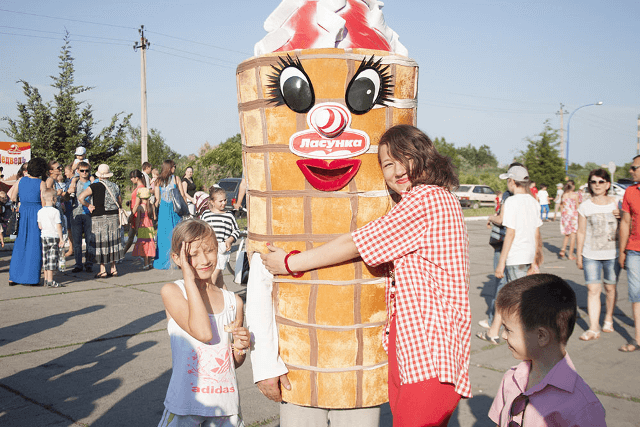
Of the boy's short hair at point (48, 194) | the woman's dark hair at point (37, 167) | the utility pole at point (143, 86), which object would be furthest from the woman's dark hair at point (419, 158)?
the utility pole at point (143, 86)

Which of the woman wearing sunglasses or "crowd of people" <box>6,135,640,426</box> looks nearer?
"crowd of people" <box>6,135,640,426</box>

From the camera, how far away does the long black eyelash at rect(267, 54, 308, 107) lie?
2.45 metres

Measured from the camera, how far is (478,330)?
20.9 ft

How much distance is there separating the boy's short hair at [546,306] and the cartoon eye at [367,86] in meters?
1.01

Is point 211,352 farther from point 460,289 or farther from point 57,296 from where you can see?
point 57,296

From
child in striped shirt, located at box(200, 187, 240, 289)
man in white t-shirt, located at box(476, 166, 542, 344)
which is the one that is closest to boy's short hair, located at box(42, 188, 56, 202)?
child in striped shirt, located at box(200, 187, 240, 289)

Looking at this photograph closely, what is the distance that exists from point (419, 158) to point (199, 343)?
51.6 inches

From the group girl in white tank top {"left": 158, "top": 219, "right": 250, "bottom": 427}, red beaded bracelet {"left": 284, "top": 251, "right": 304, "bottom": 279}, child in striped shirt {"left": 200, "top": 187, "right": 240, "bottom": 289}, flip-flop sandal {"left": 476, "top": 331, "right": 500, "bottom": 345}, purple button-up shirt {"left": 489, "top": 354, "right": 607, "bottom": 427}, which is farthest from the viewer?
child in striped shirt {"left": 200, "top": 187, "right": 240, "bottom": 289}

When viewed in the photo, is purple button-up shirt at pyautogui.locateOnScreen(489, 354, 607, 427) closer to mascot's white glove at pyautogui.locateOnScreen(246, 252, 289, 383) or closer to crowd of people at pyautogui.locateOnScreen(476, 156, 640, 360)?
mascot's white glove at pyautogui.locateOnScreen(246, 252, 289, 383)

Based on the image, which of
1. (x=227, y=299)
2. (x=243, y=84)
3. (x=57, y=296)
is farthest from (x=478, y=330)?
(x=57, y=296)

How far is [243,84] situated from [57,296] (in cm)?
613

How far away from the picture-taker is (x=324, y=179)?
2479 millimetres

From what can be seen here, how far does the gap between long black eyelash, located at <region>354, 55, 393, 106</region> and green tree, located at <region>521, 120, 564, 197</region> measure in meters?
30.6

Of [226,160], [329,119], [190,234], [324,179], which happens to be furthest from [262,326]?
[226,160]
